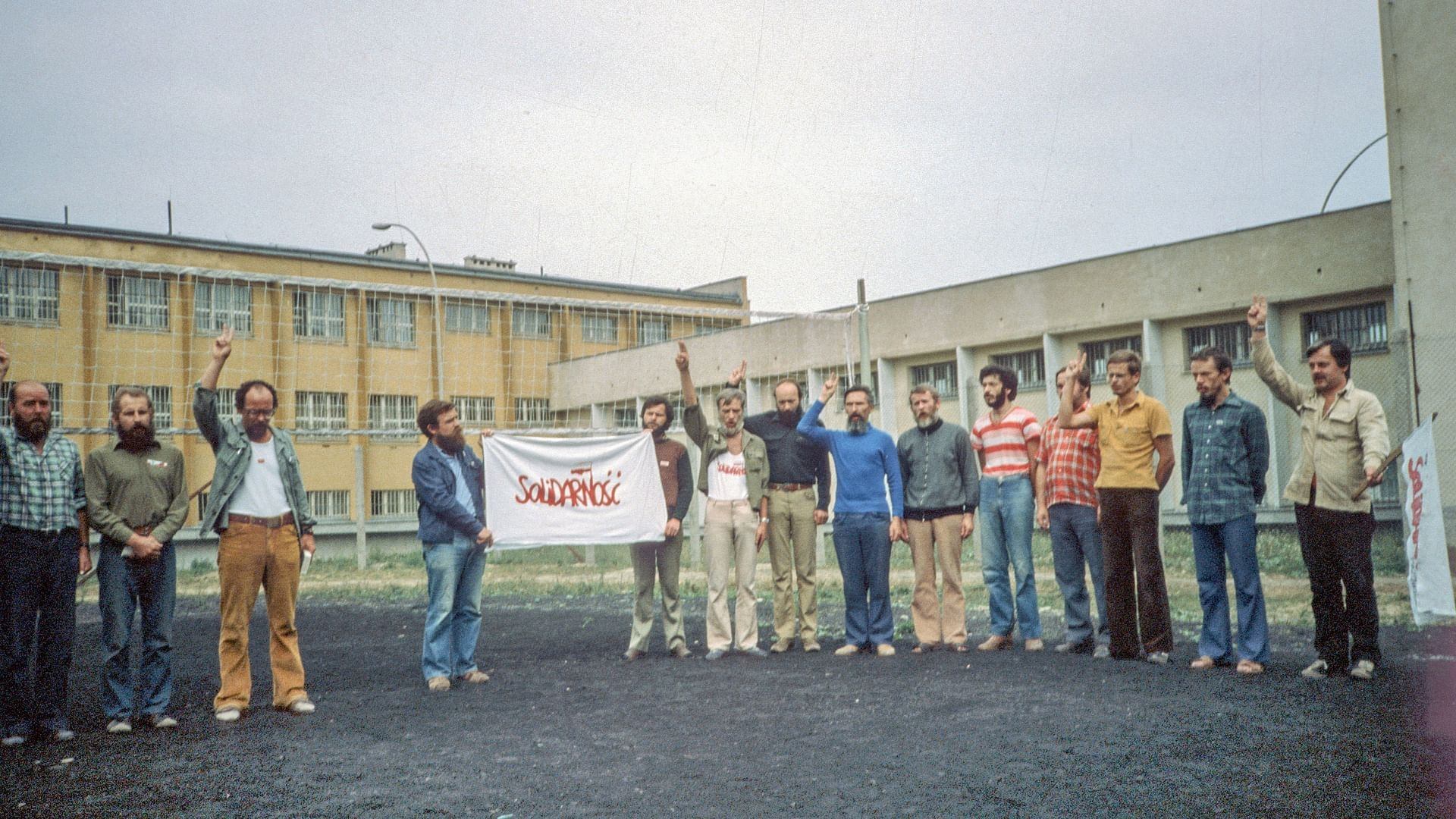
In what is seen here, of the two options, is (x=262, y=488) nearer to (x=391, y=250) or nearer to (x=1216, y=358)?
(x=1216, y=358)

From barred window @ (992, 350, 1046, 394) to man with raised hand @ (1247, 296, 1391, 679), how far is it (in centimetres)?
A: 2335

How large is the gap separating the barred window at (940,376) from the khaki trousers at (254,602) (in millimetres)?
25913

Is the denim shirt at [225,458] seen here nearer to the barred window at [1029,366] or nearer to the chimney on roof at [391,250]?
the barred window at [1029,366]

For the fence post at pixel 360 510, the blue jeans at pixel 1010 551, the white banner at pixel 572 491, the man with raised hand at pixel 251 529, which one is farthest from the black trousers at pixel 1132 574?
the fence post at pixel 360 510

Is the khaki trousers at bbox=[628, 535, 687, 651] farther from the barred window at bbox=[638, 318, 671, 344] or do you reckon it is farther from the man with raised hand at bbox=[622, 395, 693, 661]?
the barred window at bbox=[638, 318, 671, 344]

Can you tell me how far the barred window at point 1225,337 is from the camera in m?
26.7

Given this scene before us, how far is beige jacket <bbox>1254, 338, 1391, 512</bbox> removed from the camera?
6875mm

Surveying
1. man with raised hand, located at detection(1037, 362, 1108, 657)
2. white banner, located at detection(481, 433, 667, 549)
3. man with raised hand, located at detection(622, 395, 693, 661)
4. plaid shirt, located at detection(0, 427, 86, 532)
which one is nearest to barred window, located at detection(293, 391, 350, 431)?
white banner, located at detection(481, 433, 667, 549)

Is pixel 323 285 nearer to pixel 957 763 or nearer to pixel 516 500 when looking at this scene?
pixel 516 500

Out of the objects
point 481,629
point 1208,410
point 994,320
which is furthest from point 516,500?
point 994,320

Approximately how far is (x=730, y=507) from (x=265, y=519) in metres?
3.46

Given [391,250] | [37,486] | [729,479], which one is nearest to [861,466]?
[729,479]

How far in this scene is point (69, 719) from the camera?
6.85m

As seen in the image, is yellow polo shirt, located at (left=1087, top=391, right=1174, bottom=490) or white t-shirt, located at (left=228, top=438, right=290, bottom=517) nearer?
white t-shirt, located at (left=228, top=438, right=290, bottom=517)
